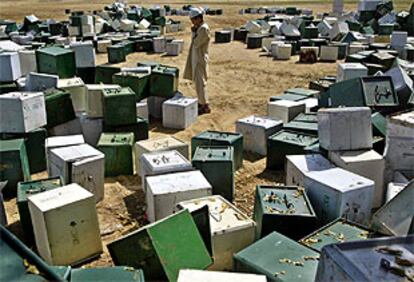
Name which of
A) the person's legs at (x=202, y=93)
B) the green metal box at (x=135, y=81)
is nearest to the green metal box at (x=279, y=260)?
the green metal box at (x=135, y=81)

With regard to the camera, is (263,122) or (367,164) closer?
(367,164)

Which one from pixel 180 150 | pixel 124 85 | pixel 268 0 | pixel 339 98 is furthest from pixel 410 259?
pixel 268 0

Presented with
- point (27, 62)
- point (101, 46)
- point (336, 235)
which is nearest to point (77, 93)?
point (27, 62)

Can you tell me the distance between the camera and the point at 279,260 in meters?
3.79

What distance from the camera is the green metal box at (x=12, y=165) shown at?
6.20m

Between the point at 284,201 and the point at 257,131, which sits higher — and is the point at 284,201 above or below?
above

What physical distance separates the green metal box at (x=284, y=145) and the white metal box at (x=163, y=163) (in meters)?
1.69

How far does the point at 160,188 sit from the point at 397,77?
4.19 meters

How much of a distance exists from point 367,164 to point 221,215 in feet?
6.25

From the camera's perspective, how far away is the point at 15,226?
5.61 m

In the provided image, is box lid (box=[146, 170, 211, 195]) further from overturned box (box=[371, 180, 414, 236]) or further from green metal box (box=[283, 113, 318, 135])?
green metal box (box=[283, 113, 318, 135])

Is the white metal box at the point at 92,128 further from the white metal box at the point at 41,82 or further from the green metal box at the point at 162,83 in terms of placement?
the green metal box at the point at 162,83

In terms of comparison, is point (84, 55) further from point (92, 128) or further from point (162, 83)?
point (92, 128)

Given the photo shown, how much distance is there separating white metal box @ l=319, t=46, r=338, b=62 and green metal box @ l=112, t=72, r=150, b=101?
7.41 m
